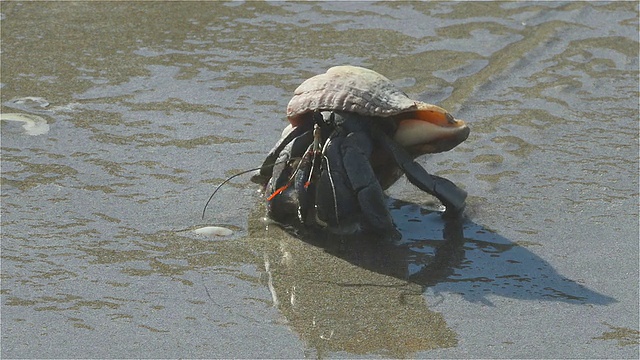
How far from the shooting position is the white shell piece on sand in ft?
19.5

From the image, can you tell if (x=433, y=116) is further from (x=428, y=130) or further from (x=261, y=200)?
(x=261, y=200)

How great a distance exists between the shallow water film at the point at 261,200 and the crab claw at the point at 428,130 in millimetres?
438

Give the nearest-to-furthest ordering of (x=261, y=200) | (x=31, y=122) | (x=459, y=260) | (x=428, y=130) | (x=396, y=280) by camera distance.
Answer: (x=396, y=280)
(x=459, y=260)
(x=428, y=130)
(x=261, y=200)
(x=31, y=122)

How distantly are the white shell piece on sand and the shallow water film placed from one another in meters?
0.02

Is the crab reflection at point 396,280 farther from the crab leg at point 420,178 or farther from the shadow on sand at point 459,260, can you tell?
the crab leg at point 420,178

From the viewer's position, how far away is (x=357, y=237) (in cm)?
495

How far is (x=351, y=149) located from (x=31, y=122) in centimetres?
228

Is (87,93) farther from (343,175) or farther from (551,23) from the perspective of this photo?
(551,23)

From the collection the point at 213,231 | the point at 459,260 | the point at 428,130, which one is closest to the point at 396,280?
the point at 459,260

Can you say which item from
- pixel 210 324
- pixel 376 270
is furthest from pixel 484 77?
pixel 210 324

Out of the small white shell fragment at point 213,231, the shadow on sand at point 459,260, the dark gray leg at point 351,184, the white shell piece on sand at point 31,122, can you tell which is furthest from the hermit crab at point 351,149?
the white shell piece on sand at point 31,122

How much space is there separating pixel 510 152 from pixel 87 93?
109 inches

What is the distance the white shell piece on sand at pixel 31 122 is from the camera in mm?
5945

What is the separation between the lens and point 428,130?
4.92m
